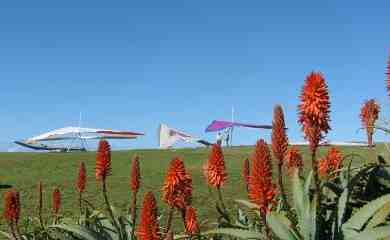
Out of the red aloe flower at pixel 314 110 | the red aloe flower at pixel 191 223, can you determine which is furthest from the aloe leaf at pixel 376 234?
the red aloe flower at pixel 191 223

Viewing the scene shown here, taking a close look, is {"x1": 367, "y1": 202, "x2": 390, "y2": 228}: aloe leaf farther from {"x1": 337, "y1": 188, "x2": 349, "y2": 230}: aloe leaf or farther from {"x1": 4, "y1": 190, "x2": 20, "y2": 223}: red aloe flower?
{"x1": 4, "y1": 190, "x2": 20, "y2": 223}: red aloe flower

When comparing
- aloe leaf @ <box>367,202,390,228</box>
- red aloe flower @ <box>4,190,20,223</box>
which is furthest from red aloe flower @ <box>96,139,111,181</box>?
aloe leaf @ <box>367,202,390,228</box>

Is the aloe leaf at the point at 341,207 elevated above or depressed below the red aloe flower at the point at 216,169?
below

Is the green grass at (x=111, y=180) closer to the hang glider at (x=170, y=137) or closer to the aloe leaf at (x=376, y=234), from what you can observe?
the aloe leaf at (x=376, y=234)

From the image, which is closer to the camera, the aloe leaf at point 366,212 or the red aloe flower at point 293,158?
the aloe leaf at point 366,212

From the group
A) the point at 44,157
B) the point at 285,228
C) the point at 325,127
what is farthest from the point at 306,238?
the point at 44,157

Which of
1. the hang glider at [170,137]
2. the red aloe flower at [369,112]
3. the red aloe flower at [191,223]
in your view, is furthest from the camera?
the hang glider at [170,137]

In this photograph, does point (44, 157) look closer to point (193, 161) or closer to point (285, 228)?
point (193, 161)

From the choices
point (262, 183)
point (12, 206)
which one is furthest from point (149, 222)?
point (12, 206)

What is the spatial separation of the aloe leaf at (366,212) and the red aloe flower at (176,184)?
105cm

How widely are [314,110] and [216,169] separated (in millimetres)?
1255

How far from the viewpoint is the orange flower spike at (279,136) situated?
2.97m

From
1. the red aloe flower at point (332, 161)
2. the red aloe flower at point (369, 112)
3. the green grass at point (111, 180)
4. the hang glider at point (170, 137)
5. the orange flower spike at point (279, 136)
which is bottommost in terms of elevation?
the green grass at point (111, 180)

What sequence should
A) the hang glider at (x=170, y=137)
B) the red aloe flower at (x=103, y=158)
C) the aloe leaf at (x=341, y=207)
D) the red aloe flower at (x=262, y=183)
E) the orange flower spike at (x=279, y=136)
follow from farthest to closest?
the hang glider at (x=170, y=137) → the red aloe flower at (x=103, y=158) → the aloe leaf at (x=341, y=207) → the orange flower spike at (x=279, y=136) → the red aloe flower at (x=262, y=183)
